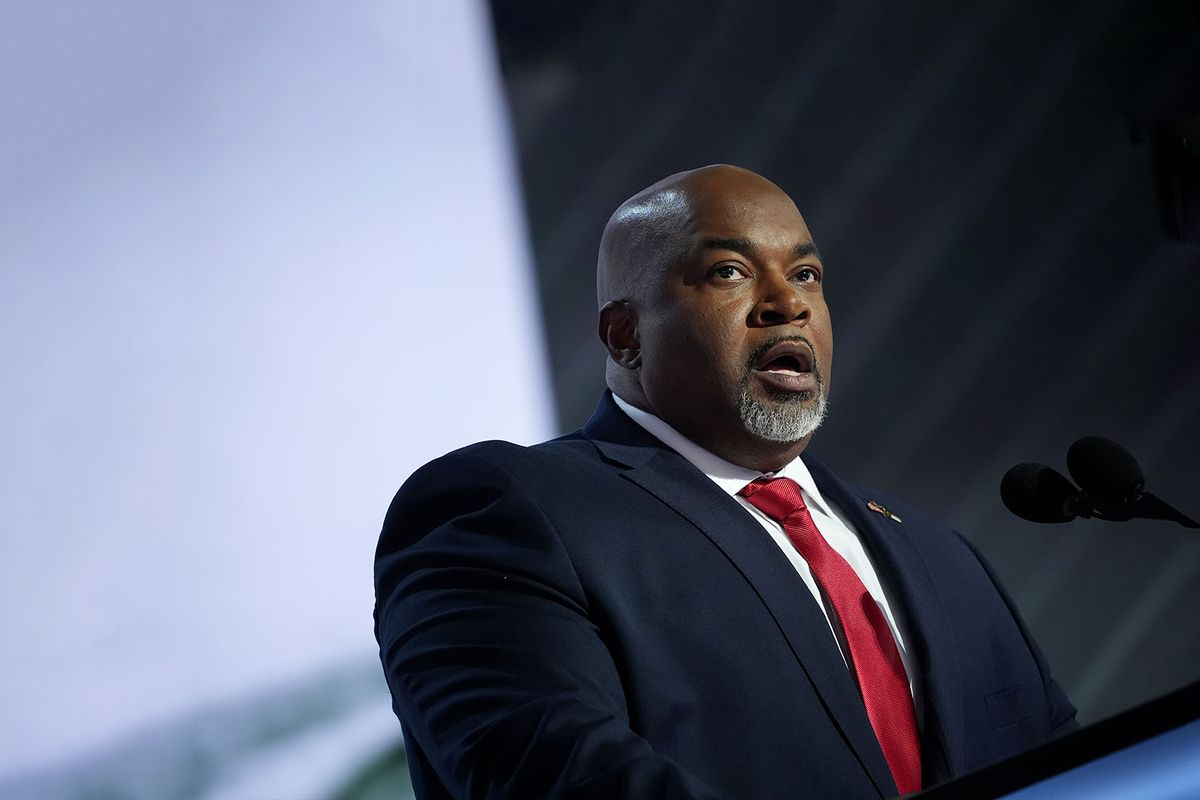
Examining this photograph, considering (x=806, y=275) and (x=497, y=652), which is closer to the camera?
(x=497, y=652)

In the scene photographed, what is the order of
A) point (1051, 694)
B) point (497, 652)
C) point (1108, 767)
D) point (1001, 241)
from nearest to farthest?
point (1108, 767) → point (497, 652) → point (1051, 694) → point (1001, 241)

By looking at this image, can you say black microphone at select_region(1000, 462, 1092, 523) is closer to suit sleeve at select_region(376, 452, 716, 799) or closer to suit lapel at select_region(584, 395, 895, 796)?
suit lapel at select_region(584, 395, 895, 796)

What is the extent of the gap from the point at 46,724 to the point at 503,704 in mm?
956

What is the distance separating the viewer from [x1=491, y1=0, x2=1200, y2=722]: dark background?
2773 millimetres

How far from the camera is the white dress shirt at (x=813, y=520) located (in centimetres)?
148

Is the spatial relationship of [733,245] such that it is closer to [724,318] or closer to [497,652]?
[724,318]

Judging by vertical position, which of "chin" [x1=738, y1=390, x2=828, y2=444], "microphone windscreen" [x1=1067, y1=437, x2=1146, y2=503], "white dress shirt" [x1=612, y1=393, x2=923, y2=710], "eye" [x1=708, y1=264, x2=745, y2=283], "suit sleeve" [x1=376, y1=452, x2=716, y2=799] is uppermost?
"microphone windscreen" [x1=1067, y1=437, x2=1146, y2=503]

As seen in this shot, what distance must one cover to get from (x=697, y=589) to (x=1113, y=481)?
16.3 inches

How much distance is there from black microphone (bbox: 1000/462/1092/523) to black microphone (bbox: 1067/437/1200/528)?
0.09 ft

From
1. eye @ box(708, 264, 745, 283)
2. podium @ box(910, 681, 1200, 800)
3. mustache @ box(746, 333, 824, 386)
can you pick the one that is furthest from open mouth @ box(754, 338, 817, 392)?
podium @ box(910, 681, 1200, 800)

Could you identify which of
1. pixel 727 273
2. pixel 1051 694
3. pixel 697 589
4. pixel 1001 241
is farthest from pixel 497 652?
pixel 1001 241

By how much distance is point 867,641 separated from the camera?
1.45m

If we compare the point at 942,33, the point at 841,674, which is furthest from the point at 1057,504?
the point at 942,33

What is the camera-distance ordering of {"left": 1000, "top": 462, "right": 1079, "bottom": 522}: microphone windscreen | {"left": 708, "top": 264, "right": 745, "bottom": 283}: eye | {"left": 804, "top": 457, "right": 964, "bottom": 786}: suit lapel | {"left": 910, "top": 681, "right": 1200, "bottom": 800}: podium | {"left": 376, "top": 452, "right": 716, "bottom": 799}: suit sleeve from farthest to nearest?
{"left": 708, "top": 264, "right": 745, "bottom": 283}: eye < {"left": 804, "top": 457, "right": 964, "bottom": 786}: suit lapel < {"left": 1000, "top": 462, "right": 1079, "bottom": 522}: microphone windscreen < {"left": 376, "top": 452, "right": 716, "bottom": 799}: suit sleeve < {"left": 910, "top": 681, "right": 1200, "bottom": 800}: podium
